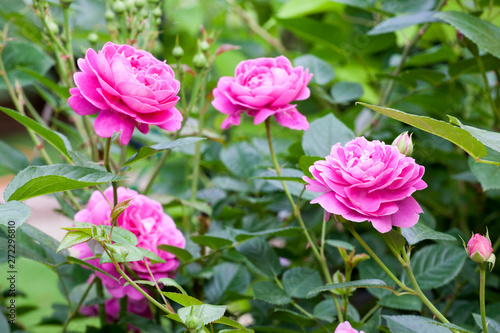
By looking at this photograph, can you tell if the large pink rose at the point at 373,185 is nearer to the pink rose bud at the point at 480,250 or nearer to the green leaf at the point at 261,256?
the pink rose bud at the point at 480,250

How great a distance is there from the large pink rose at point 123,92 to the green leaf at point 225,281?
26cm

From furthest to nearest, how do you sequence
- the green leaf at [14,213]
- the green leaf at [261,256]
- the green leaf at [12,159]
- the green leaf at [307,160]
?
the green leaf at [12,159], the green leaf at [261,256], the green leaf at [307,160], the green leaf at [14,213]

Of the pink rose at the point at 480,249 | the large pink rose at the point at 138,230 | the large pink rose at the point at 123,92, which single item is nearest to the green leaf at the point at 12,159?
the large pink rose at the point at 138,230

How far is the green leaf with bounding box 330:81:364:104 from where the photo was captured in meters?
0.72

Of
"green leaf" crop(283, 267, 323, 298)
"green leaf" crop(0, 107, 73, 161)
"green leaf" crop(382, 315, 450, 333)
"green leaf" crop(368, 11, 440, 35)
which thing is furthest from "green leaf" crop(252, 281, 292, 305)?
"green leaf" crop(368, 11, 440, 35)

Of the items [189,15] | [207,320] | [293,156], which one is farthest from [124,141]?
[189,15]

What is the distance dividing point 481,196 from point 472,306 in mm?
265

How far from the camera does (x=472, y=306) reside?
562mm

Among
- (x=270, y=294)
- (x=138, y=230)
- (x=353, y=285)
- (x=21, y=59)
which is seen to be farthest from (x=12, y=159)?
(x=353, y=285)

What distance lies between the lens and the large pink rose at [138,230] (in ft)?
1.55

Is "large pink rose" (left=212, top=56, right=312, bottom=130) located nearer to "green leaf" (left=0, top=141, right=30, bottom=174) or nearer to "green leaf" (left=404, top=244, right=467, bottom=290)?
"green leaf" (left=404, top=244, right=467, bottom=290)

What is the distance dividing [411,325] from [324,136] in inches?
8.3

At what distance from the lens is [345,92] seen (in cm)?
73

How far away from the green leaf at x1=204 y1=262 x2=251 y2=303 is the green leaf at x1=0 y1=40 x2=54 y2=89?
37 cm
